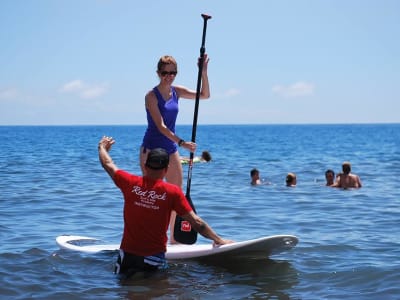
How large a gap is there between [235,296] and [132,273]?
1078 millimetres

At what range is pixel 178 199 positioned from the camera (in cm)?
571

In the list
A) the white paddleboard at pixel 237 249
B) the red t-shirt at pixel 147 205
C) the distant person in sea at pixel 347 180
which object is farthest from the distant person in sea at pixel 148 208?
the distant person in sea at pixel 347 180

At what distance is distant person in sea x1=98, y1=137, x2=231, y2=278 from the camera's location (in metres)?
5.69

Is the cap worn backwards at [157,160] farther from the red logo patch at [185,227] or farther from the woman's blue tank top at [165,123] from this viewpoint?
the red logo patch at [185,227]

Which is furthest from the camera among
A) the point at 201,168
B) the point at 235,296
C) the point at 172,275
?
the point at 201,168

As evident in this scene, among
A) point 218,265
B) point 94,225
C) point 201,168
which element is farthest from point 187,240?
point 201,168

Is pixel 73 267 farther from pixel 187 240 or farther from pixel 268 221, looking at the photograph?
pixel 268 221

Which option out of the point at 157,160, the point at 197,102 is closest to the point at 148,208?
the point at 157,160

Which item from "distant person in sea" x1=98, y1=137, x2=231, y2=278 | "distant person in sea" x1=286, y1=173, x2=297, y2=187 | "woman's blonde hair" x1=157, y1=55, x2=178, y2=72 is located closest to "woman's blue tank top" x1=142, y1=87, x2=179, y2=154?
"woman's blonde hair" x1=157, y1=55, x2=178, y2=72

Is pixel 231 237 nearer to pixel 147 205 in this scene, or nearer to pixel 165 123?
pixel 165 123

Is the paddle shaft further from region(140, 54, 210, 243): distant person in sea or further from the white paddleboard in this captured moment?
the white paddleboard

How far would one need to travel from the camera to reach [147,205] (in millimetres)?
5730

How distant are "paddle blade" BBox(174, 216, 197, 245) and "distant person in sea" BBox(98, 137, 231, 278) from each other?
4.32 feet

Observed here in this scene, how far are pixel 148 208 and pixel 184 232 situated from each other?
180cm
